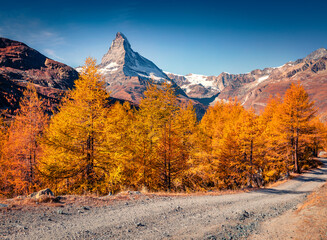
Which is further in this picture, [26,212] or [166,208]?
[166,208]

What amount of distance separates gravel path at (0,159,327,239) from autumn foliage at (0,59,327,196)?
13.0ft

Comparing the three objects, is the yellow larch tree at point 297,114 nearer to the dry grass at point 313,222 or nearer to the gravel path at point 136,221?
the dry grass at point 313,222

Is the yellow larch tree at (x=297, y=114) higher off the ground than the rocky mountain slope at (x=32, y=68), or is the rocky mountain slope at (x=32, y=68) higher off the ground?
the rocky mountain slope at (x=32, y=68)

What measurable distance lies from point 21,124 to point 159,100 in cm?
1268

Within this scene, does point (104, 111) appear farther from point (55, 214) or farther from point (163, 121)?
point (55, 214)

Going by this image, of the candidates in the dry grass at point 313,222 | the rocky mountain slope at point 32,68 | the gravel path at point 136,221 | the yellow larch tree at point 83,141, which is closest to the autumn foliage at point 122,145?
the yellow larch tree at point 83,141

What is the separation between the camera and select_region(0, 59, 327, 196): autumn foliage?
11250 millimetres

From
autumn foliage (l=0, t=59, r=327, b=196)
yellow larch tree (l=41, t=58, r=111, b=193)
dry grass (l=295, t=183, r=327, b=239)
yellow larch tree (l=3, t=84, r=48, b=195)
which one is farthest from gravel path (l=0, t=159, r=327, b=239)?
yellow larch tree (l=3, t=84, r=48, b=195)

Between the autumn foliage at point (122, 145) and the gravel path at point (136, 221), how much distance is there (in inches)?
156

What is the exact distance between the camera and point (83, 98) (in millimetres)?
11617

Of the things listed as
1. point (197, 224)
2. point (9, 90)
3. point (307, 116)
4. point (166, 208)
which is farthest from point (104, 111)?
point (9, 90)

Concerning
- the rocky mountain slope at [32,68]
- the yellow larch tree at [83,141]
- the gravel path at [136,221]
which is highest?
the rocky mountain slope at [32,68]

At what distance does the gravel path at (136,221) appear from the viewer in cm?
504

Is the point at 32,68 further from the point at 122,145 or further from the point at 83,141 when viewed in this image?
the point at 122,145
